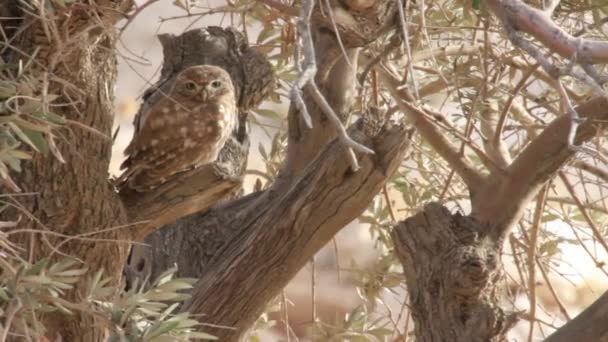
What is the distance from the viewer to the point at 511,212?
245cm

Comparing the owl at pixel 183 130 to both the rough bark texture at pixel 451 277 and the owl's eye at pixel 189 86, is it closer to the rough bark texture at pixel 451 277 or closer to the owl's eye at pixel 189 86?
the owl's eye at pixel 189 86

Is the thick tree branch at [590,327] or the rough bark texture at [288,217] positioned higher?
the rough bark texture at [288,217]

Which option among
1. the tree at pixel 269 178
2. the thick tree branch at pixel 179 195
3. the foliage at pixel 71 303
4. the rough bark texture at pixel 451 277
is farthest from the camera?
the rough bark texture at pixel 451 277

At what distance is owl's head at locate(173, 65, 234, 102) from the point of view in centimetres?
228

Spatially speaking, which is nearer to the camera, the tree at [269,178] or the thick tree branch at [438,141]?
the tree at [269,178]

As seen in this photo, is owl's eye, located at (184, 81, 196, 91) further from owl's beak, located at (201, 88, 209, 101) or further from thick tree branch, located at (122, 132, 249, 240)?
thick tree branch, located at (122, 132, 249, 240)

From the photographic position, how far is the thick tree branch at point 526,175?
236 centimetres

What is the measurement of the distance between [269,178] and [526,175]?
2.90 ft

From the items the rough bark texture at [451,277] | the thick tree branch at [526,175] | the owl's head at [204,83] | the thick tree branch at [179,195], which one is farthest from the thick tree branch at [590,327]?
the owl's head at [204,83]

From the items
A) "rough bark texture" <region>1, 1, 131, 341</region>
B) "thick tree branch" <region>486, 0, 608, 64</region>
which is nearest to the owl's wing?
"rough bark texture" <region>1, 1, 131, 341</region>

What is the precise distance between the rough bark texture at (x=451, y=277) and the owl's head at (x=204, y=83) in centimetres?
49

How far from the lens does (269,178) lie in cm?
309

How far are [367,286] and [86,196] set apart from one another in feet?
4.56

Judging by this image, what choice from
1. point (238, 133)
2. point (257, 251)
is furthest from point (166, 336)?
point (238, 133)
